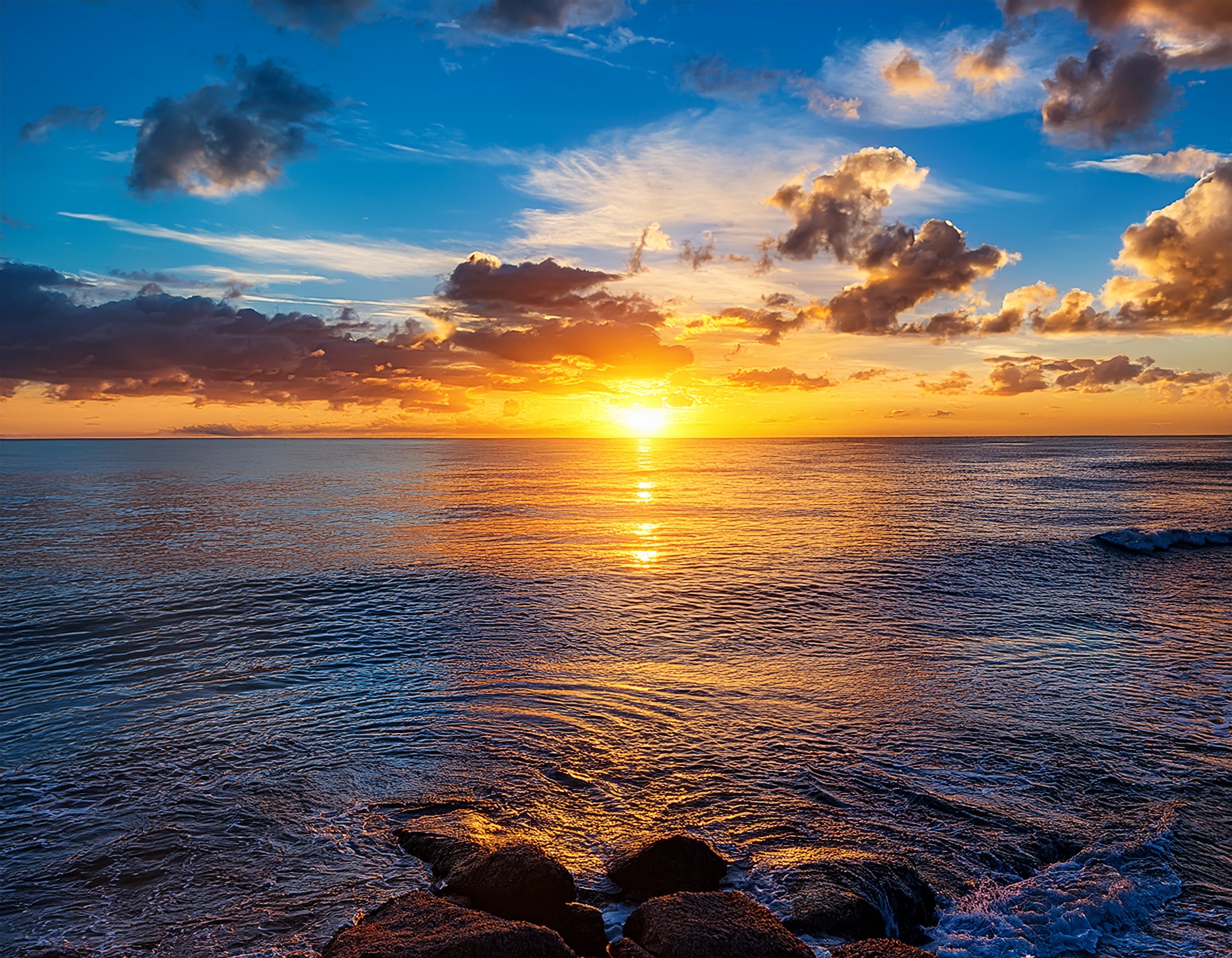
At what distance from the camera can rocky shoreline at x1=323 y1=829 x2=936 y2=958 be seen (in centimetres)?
843

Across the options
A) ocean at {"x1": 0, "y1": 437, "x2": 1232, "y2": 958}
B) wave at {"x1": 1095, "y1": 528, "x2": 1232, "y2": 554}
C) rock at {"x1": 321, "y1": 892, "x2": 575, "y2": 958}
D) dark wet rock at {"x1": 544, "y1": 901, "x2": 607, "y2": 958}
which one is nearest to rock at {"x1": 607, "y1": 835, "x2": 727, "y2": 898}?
ocean at {"x1": 0, "y1": 437, "x2": 1232, "y2": 958}

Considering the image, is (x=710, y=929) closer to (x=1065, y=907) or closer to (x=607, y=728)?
(x=1065, y=907)

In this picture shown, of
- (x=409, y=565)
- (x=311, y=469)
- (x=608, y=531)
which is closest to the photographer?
(x=409, y=565)

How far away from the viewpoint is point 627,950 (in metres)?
8.62

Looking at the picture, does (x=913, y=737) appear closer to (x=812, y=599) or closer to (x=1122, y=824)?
(x=1122, y=824)

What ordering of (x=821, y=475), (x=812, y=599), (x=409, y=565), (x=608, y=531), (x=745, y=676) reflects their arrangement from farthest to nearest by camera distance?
(x=821, y=475) < (x=608, y=531) < (x=409, y=565) < (x=812, y=599) < (x=745, y=676)

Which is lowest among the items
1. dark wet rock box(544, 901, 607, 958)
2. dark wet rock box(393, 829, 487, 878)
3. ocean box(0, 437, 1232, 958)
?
ocean box(0, 437, 1232, 958)

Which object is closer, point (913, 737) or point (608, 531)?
point (913, 737)

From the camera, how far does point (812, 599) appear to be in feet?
102

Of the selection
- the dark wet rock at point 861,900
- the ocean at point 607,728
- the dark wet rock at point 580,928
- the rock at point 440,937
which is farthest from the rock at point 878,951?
the rock at point 440,937

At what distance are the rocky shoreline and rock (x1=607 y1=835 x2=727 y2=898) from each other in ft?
0.05

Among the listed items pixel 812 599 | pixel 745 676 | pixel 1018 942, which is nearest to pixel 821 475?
pixel 812 599

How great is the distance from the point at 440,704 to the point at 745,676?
347 inches

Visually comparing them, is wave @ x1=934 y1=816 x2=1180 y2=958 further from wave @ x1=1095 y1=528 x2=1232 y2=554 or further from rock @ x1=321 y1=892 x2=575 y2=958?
wave @ x1=1095 y1=528 x2=1232 y2=554
